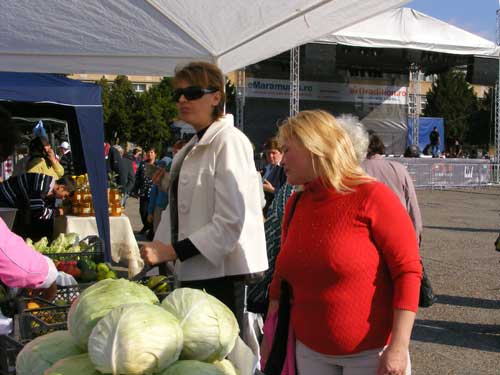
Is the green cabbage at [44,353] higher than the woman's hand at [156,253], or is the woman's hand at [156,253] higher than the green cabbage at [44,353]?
the woman's hand at [156,253]

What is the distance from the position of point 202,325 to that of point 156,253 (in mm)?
845

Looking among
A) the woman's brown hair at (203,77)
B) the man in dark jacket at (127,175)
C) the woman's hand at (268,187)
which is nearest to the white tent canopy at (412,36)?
the man in dark jacket at (127,175)

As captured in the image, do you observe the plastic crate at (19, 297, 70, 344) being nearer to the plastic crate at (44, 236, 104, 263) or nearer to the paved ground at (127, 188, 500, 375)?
the plastic crate at (44, 236, 104, 263)

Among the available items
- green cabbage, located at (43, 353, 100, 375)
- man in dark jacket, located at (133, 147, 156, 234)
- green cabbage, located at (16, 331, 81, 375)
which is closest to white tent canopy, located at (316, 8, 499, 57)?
man in dark jacket, located at (133, 147, 156, 234)

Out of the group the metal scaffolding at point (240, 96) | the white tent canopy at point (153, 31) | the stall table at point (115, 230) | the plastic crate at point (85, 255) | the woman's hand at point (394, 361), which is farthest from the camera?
the metal scaffolding at point (240, 96)

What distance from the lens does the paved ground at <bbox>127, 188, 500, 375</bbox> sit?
200 inches

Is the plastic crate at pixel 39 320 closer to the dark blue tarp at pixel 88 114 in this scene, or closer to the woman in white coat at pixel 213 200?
the woman in white coat at pixel 213 200

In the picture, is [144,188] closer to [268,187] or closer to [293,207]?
[268,187]

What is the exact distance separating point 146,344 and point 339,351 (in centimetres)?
114

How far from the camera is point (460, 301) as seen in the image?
696 cm

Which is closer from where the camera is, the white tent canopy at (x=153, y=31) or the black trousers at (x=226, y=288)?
the black trousers at (x=226, y=288)

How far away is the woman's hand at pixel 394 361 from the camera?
2.14m

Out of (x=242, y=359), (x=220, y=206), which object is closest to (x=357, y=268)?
(x=220, y=206)

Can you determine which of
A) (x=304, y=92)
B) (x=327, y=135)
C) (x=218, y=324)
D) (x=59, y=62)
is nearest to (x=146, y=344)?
(x=218, y=324)
